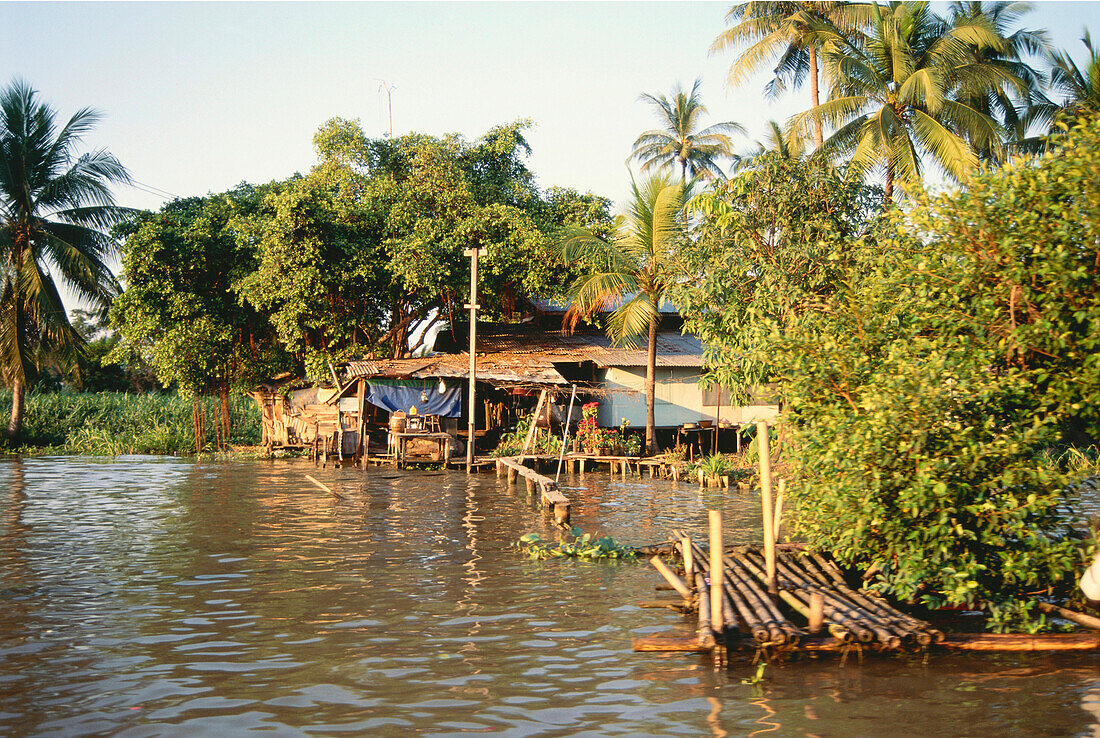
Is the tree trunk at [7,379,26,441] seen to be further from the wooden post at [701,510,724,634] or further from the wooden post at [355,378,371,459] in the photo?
the wooden post at [701,510,724,634]

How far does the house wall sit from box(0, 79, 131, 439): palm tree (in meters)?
16.7

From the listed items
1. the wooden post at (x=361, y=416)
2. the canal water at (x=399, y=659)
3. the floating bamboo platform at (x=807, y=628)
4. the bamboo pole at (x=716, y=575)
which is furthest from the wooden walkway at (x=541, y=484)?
the bamboo pole at (x=716, y=575)

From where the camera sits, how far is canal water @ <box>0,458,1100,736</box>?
6027 millimetres

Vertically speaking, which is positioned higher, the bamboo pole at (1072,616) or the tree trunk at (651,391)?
the tree trunk at (651,391)

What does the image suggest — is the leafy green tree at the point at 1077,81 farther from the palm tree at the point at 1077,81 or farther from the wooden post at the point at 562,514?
the wooden post at the point at 562,514

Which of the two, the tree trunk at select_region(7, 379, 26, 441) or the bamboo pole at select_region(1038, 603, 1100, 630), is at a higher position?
the tree trunk at select_region(7, 379, 26, 441)

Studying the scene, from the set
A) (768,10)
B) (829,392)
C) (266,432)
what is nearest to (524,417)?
(266,432)

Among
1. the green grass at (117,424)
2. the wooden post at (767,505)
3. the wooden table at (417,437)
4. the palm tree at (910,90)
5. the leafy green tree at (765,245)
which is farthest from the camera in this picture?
the green grass at (117,424)

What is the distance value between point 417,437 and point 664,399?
7.80 meters

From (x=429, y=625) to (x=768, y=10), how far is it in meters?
21.3

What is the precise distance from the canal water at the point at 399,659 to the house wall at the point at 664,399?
13366 mm

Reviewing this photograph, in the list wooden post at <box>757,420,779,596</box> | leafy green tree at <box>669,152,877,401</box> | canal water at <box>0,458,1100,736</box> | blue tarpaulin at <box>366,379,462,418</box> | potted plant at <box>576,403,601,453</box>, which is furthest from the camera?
blue tarpaulin at <box>366,379,462,418</box>

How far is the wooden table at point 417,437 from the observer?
24.5 m

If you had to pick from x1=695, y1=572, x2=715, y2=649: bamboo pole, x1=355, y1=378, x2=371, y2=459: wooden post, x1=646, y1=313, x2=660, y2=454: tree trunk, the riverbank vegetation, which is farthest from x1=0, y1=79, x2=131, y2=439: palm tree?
x1=695, y1=572, x2=715, y2=649: bamboo pole
